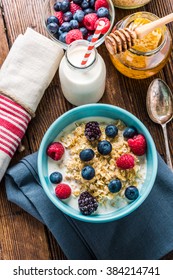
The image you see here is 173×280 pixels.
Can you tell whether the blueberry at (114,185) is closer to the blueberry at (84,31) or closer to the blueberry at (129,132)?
the blueberry at (129,132)

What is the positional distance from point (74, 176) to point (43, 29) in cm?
41

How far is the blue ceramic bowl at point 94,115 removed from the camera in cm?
118

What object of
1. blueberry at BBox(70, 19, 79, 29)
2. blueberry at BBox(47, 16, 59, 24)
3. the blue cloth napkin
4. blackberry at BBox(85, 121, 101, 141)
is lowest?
the blue cloth napkin

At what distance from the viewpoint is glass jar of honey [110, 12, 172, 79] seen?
1.24m

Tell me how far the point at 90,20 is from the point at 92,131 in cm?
29

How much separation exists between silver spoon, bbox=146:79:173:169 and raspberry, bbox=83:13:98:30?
21 cm

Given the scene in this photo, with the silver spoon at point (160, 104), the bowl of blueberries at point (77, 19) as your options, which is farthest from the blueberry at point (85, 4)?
the silver spoon at point (160, 104)

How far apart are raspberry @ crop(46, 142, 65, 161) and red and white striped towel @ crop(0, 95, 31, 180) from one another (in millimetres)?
96

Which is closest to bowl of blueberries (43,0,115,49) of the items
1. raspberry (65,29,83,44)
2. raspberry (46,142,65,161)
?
raspberry (65,29,83,44)

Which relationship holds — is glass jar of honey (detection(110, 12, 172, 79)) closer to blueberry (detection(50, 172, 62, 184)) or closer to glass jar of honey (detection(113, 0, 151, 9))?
glass jar of honey (detection(113, 0, 151, 9))

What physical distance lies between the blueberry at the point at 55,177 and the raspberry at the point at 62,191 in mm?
17

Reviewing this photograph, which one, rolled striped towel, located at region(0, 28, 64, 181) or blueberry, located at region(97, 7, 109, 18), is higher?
blueberry, located at region(97, 7, 109, 18)

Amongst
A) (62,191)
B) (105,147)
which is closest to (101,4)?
(105,147)

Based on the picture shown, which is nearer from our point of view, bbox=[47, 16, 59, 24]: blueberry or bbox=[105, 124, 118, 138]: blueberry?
bbox=[105, 124, 118, 138]: blueberry
